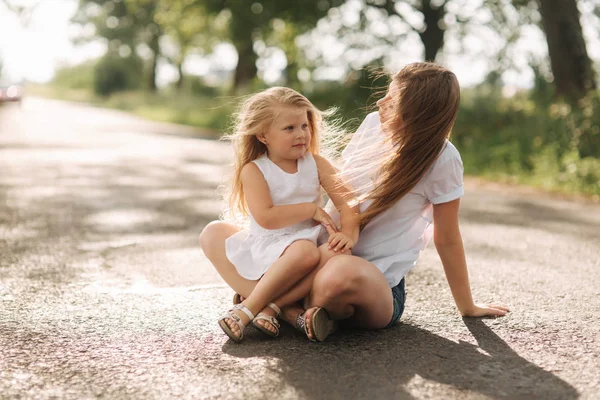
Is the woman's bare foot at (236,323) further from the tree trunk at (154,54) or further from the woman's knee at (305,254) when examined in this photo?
the tree trunk at (154,54)

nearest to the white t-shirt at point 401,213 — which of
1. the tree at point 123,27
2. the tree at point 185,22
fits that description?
the tree at point 185,22

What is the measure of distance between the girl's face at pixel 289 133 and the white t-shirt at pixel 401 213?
245 millimetres

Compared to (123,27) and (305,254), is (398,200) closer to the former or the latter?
(305,254)

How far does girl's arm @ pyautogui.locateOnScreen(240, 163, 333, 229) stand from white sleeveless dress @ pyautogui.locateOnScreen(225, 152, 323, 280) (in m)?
0.04

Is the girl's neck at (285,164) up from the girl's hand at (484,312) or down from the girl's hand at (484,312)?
up

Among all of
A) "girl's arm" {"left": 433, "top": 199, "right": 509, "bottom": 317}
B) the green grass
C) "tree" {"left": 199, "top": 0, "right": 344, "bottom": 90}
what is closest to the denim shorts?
"girl's arm" {"left": 433, "top": 199, "right": 509, "bottom": 317}

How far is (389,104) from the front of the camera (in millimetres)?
3092

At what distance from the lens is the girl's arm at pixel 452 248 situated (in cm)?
307

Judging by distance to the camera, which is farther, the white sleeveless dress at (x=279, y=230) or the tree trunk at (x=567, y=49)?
the tree trunk at (x=567, y=49)

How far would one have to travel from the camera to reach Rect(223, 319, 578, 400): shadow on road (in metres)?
2.39

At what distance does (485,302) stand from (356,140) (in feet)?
3.70

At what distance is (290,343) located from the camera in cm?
292

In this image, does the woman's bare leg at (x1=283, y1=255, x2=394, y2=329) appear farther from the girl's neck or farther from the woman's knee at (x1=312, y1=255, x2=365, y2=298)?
the girl's neck

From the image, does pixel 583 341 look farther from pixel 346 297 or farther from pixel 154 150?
pixel 154 150
